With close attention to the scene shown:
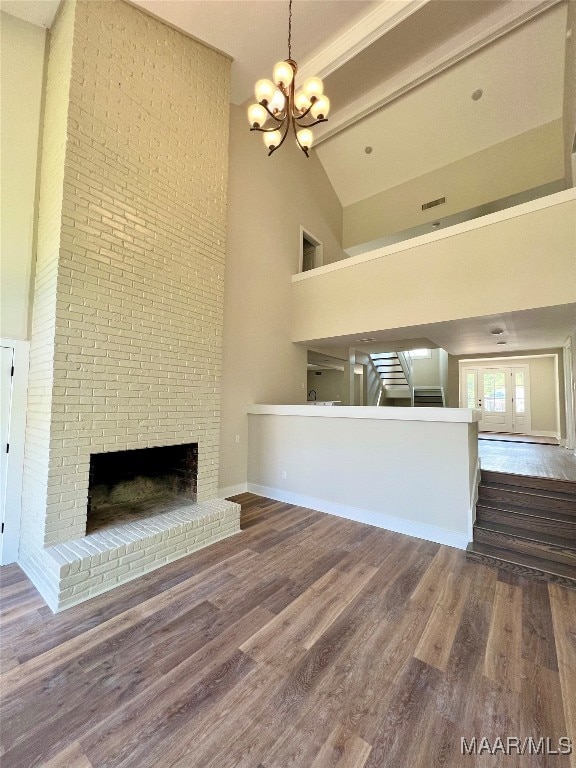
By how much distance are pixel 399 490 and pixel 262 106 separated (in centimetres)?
412

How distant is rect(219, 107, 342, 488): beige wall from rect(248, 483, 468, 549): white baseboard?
29.6 inches

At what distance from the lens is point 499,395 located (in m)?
9.27

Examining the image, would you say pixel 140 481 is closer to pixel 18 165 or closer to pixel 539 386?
pixel 18 165

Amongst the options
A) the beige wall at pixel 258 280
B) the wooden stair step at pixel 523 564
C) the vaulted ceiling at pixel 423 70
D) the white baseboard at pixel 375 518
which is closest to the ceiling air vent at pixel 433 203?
the vaulted ceiling at pixel 423 70

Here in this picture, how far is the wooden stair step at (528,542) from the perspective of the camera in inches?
113

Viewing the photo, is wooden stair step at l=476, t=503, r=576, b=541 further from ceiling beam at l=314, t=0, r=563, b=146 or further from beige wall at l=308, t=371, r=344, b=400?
ceiling beam at l=314, t=0, r=563, b=146

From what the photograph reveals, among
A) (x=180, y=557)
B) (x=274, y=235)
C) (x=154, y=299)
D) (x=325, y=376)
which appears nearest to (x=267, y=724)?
(x=180, y=557)

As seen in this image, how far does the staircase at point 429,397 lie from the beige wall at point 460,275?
5843 mm

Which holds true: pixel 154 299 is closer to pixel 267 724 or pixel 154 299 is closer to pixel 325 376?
pixel 267 724

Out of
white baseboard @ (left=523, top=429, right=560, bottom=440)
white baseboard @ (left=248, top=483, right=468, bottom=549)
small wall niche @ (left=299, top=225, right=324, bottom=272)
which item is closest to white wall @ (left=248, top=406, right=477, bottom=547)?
white baseboard @ (left=248, top=483, right=468, bottom=549)

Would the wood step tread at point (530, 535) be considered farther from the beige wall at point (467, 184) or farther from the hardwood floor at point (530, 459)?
the beige wall at point (467, 184)

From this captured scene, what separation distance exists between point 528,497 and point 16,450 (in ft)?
17.5

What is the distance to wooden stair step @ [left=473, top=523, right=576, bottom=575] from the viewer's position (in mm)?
2883

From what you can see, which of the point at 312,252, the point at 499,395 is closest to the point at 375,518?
the point at 312,252
